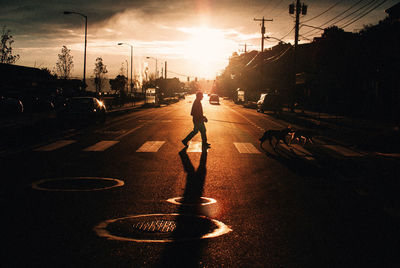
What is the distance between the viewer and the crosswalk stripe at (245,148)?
14.6m

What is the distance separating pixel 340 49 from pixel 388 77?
10.6 m

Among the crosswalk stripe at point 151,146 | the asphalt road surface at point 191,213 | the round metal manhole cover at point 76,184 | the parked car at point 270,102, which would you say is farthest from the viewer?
the parked car at point 270,102

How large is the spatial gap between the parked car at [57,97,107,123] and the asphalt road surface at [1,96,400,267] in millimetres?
12462

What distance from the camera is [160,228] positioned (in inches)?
234

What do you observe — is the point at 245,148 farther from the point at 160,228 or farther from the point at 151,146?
the point at 160,228

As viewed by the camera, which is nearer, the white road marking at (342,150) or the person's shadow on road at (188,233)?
the person's shadow on road at (188,233)

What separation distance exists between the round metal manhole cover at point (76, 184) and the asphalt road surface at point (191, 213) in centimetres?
2

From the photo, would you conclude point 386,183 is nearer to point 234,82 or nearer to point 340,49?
point 340,49

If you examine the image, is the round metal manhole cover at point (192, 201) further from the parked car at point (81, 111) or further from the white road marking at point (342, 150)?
the parked car at point (81, 111)

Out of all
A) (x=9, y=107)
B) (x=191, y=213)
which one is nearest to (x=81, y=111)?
(x=9, y=107)

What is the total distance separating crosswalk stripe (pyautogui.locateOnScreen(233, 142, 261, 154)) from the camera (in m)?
14.6

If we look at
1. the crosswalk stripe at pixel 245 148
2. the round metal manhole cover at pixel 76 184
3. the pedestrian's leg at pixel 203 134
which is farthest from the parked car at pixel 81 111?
the round metal manhole cover at pixel 76 184

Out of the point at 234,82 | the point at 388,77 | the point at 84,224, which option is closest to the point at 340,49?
the point at 388,77

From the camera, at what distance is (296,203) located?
24.6 feet
